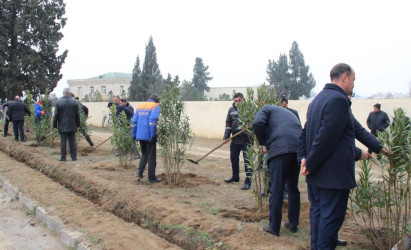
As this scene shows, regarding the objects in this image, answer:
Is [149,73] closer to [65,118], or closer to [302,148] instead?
[65,118]

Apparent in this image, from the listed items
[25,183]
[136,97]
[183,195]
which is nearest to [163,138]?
[183,195]

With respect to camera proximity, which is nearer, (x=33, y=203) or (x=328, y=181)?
(x=328, y=181)

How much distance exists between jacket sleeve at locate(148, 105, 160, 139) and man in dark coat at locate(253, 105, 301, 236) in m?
3.13

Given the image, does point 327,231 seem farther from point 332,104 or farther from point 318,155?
point 332,104

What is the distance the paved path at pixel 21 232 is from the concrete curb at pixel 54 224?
0.08 meters

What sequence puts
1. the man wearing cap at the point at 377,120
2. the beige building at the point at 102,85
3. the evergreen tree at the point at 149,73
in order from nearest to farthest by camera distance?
the man wearing cap at the point at 377,120, the evergreen tree at the point at 149,73, the beige building at the point at 102,85

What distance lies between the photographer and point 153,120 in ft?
24.1

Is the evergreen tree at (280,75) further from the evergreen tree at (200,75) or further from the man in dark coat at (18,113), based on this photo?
the man in dark coat at (18,113)

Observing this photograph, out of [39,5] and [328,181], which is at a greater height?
[39,5]

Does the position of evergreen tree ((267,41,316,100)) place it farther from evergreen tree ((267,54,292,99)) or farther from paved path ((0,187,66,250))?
paved path ((0,187,66,250))

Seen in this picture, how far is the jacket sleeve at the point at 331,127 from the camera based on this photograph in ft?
10.7

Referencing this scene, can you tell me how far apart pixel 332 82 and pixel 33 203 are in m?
5.39

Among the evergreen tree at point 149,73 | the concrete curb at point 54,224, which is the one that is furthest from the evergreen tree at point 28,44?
the concrete curb at point 54,224

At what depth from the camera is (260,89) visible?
5688 millimetres
